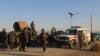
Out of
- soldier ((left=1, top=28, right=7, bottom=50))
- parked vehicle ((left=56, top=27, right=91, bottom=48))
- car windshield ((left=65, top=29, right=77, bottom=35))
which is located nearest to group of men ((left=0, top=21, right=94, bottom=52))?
soldier ((left=1, top=28, right=7, bottom=50))

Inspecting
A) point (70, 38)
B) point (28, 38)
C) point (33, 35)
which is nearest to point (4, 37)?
point (28, 38)

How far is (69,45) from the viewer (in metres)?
32.7

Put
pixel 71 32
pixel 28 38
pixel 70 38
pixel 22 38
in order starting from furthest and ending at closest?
pixel 71 32, pixel 70 38, pixel 28 38, pixel 22 38

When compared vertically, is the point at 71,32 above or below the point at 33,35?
above

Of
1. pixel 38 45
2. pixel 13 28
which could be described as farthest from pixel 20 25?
pixel 38 45

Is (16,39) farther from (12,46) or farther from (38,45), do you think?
(38,45)

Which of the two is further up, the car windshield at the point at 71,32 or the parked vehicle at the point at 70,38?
the car windshield at the point at 71,32

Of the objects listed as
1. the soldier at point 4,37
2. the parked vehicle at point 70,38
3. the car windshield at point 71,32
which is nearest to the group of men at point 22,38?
the soldier at point 4,37

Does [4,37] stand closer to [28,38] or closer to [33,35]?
[28,38]

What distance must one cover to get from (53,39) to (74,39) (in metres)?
4.09

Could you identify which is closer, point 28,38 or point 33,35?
point 28,38

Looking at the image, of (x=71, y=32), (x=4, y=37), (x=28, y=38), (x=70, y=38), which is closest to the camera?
(x=4, y=37)

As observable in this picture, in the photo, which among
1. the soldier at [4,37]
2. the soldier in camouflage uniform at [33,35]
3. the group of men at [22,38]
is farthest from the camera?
the soldier in camouflage uniform at [33,35]

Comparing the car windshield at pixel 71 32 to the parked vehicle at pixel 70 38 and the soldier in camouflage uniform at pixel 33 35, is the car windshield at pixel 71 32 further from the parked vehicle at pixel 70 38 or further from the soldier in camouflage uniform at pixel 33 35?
the soldier in camouflage uniform at pixel 33 35
